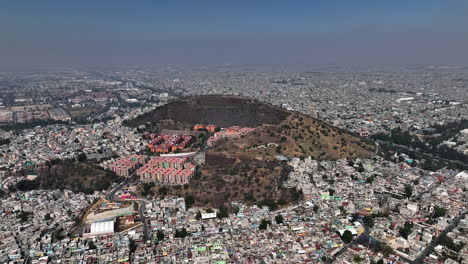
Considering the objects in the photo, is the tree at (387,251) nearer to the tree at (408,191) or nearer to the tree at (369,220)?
the tree at (369,220)

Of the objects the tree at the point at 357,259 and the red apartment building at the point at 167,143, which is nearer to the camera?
the tree at the point at 357,259

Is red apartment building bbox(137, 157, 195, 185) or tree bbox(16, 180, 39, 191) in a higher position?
red apartment building bbox(137, 157, 195, 185)

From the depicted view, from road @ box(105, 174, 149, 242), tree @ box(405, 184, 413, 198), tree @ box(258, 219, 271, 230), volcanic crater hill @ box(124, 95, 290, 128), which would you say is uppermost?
volcanic crater hill @ box(124, 95, 290, 128)

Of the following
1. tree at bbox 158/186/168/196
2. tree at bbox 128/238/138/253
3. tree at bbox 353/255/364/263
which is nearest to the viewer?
tree at bbox 353/255/364/263

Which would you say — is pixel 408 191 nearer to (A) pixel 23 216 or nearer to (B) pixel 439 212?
(B) pixel 439 212

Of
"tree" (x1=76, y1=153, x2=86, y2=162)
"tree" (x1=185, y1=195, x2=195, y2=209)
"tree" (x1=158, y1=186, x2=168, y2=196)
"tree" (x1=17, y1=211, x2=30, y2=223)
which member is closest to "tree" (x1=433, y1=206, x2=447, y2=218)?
"tree" (x1=185, y1=195, x2=195, y2=209)

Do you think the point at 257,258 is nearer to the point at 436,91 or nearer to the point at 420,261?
the point at 420,261

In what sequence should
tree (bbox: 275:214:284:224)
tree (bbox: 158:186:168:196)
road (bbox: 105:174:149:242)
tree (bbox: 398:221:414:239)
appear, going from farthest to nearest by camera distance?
tree (bbox: 158:186:168:196) < tree (bbox: 275:214:284:224) < road (bbox: 105:174:149:242) < tree (bbox: 398:221:414:239)

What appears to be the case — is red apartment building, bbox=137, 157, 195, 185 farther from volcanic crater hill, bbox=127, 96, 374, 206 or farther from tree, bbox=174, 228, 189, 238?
tree, bbox=174, 228, 189, 238

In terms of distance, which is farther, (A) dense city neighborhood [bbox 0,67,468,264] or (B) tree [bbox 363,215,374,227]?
(B) tree [bbox 363,215,374,227]

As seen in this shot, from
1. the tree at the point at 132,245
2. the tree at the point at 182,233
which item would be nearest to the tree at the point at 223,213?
the tree at the point at 182,233
